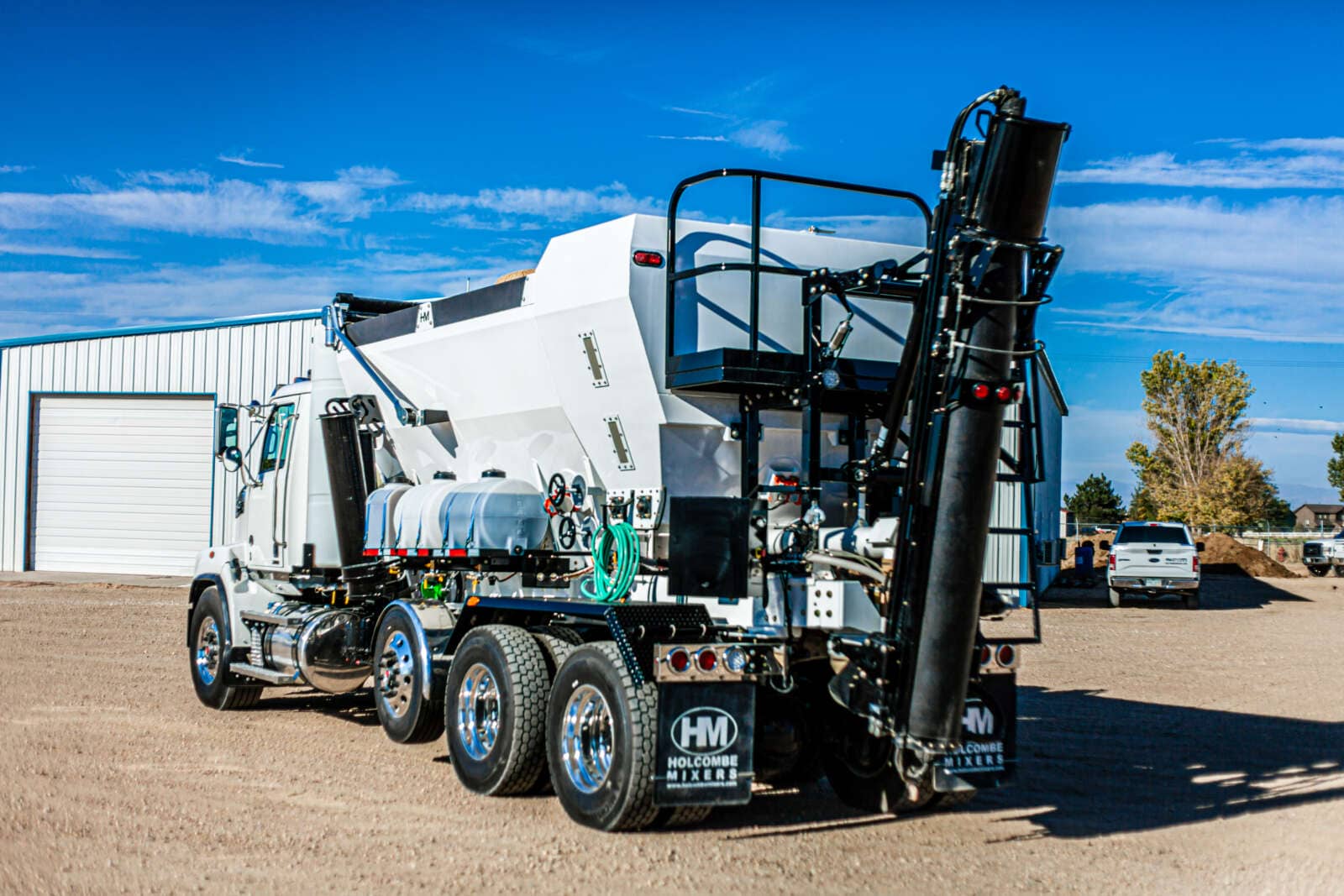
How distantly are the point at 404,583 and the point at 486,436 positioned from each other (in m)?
1.98

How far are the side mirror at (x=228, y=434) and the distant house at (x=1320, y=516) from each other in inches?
3937

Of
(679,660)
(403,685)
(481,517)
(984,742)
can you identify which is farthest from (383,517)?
(984,742)

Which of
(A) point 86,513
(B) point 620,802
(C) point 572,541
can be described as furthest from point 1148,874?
(A) point 86,513

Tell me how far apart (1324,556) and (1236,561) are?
3.35m

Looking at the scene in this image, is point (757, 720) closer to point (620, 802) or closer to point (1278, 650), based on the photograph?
point (620, 802)

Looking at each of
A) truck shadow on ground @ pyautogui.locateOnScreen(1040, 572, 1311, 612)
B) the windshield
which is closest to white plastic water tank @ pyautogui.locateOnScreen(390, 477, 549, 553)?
truck shadow on ground @ pyautogui.locateOnScreen(1040, 572, 1311, 612)

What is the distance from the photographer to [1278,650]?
63.5ft

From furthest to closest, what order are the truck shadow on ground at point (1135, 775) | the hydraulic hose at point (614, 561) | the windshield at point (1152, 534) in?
the windshield at point (1152, 534) → the hydraulic hose at point (614, 561) → the truck shadow on ground at point (1135, 775)

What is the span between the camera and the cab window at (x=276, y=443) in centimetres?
1269

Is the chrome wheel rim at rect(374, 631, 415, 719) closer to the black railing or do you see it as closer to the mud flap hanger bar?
the mud flap hanger bar

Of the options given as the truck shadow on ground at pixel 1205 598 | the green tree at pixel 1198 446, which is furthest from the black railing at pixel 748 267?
the green tree at pixel 1198 446

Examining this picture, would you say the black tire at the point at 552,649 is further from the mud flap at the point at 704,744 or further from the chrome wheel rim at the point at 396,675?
the chrome wheel rim at the point at 396,675

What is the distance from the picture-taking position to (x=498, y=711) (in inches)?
329

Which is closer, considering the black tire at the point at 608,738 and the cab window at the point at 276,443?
the black tire at the point at 608,738
